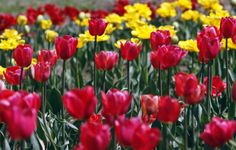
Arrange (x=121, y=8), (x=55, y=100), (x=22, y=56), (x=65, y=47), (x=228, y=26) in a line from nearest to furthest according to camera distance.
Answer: (x=22, y=56) → (x=65, y=47) → (x=228, y=26) → (x=55, y=100) → (x=121, y=8)

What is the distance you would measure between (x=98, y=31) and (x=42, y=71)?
2.67 feet

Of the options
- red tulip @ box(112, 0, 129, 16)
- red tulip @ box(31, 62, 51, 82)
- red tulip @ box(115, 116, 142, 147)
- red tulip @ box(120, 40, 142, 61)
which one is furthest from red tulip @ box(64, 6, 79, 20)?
red tulip @ box(115, 116, 142, 147)

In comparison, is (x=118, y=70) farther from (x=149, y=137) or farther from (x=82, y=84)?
(x=149, y=137)

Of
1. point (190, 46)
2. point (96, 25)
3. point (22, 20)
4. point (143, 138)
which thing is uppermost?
point (96, 25)

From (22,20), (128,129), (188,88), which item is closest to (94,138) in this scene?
(128,129)

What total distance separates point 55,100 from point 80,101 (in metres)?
1.63

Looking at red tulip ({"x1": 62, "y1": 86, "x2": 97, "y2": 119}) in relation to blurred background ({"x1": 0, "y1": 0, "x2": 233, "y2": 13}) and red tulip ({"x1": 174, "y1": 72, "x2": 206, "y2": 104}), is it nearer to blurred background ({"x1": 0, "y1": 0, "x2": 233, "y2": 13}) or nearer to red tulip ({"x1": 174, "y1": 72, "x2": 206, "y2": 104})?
red tulip ({"x1": 174, "y1": 72, "x2": 206, "y2": 104})

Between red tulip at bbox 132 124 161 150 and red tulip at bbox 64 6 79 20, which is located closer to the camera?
red tulip at bbox 132 124 161 150

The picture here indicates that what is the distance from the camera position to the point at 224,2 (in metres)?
10.1

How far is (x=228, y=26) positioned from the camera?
11.2 ft

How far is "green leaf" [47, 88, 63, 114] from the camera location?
368 cm

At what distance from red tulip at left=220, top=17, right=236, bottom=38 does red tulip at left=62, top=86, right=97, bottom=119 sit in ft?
5.01

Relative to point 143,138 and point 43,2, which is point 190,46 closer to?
point 143,138

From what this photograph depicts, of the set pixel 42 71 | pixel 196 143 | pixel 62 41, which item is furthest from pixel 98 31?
pixel 196 143
